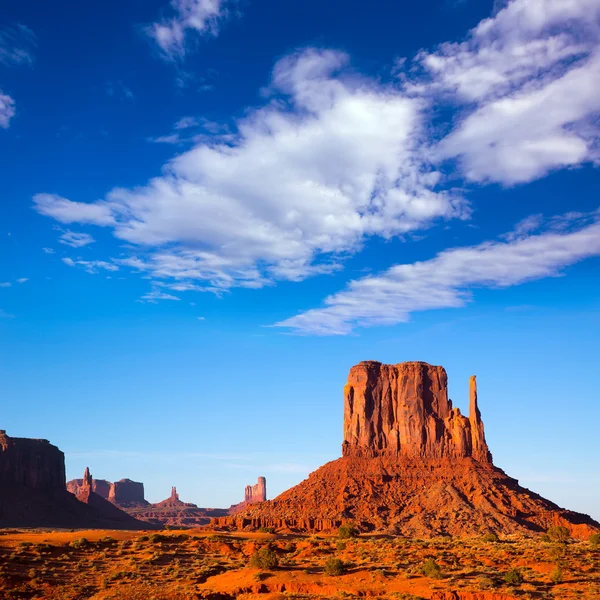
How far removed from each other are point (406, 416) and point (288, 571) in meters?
88.5

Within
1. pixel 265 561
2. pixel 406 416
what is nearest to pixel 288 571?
pixel 265 561

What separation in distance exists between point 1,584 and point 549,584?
120 feet

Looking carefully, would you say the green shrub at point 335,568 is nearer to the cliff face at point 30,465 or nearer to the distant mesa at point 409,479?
the distant mesa at point 409,479

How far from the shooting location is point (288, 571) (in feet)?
165

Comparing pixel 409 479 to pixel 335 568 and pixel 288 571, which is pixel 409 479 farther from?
pixel 335 568

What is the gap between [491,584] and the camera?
1661 inches

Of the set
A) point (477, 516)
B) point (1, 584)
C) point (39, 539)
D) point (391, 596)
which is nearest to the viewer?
point (391, 596)

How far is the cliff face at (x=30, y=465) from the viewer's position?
168 m

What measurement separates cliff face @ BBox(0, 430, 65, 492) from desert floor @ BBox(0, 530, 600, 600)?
113429 millimetres

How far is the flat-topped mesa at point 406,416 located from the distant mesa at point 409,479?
8.2 inches

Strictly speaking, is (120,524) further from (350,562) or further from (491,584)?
(491,584)

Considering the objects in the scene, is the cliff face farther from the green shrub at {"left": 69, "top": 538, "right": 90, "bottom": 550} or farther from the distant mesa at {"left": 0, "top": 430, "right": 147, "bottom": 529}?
the green shrub at {"left": 69, "top": 538, "right": 90, "bottom": 550}

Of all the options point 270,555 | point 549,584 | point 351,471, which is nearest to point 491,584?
point 549,584

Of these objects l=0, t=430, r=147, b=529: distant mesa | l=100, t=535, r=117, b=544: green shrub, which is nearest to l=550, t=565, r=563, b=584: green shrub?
l=100, t=535, r=117, b=544: green shrub
